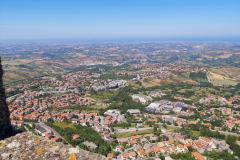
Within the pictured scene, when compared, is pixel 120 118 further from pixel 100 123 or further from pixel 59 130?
pixel 59 130

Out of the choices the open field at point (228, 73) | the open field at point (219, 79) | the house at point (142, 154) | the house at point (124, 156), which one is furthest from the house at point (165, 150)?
the open field at point (228, 73)

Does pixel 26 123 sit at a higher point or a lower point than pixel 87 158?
lower

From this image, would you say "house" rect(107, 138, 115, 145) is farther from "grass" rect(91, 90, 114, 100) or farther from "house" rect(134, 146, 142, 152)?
"grass" rect(91, 90, 114, 100)

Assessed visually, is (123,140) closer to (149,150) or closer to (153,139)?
→ (149,150)

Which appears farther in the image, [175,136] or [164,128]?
[164,128]

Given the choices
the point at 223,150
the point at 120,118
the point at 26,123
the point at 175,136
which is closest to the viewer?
the point at 223,150

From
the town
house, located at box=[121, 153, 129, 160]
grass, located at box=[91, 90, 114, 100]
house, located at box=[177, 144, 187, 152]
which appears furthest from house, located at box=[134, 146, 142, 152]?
grass, located at box=[91, 90, 114, 100]

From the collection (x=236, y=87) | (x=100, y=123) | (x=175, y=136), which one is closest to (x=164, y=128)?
(x=175, y=136)
